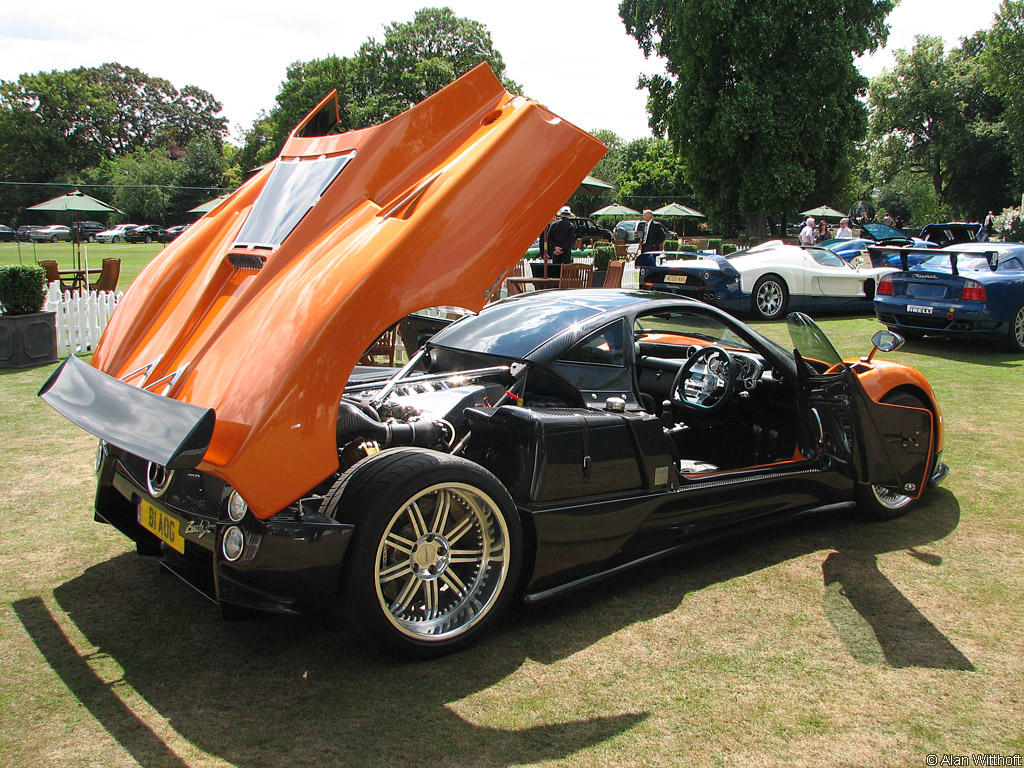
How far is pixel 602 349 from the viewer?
380 centimetres

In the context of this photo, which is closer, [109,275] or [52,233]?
[109,275]

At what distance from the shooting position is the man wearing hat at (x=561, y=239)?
12.7 metres

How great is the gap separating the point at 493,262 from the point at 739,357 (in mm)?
1976

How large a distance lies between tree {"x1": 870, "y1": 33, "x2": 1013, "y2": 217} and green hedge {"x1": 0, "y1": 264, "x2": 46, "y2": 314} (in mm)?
47446

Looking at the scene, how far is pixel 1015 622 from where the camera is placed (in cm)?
344

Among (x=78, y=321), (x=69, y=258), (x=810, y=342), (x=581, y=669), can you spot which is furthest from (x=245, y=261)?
(x=69, y=258)

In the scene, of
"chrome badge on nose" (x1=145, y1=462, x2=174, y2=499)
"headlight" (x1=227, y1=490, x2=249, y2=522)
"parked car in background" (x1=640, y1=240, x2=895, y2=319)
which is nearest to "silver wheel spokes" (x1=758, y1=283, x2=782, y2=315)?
"parked car in background" (x1=640, y1=240, x2=895, y2=319)

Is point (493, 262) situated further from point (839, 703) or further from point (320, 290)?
point (839, 703)

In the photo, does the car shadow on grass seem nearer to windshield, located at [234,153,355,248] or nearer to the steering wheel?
the steering wheel

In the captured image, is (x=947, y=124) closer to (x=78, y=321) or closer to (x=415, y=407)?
(x=78, y=321)

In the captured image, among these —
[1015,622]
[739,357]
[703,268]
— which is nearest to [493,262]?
[739,357]

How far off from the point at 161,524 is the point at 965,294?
1011 cm

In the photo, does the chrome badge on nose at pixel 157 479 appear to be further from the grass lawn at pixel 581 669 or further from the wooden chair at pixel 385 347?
the wooden chair at pixel 385 347

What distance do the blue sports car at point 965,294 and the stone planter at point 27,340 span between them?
1084 cm
